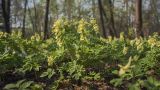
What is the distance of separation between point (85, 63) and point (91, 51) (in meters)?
0.23

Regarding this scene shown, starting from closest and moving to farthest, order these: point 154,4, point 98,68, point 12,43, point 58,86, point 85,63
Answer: point 58,86 → point 85,63 → point 98,68 → point 12,43 → point 154,4

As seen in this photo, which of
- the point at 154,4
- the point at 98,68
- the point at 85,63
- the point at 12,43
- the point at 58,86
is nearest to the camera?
the point at 58,86

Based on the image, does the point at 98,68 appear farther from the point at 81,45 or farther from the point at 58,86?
the point at 58,86

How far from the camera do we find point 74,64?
5309 mm

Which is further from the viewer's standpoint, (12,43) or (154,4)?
(154,4)

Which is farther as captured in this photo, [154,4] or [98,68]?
[154,4]

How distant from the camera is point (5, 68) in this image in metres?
5.71

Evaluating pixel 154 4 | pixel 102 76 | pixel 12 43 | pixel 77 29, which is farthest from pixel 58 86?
pixel 154 4

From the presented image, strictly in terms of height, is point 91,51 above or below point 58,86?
above

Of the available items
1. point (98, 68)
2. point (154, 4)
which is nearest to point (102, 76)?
point (98, 68)

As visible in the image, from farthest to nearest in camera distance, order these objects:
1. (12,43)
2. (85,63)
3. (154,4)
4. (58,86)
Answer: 1. (154,4)
2. (12,43)
3. (85,63)
4. (58,86)

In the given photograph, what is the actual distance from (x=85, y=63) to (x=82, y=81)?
0.33m

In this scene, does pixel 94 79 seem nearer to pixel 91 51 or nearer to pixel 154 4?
pixel 91 51

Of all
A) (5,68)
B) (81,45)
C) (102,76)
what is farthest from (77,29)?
(5,68)
